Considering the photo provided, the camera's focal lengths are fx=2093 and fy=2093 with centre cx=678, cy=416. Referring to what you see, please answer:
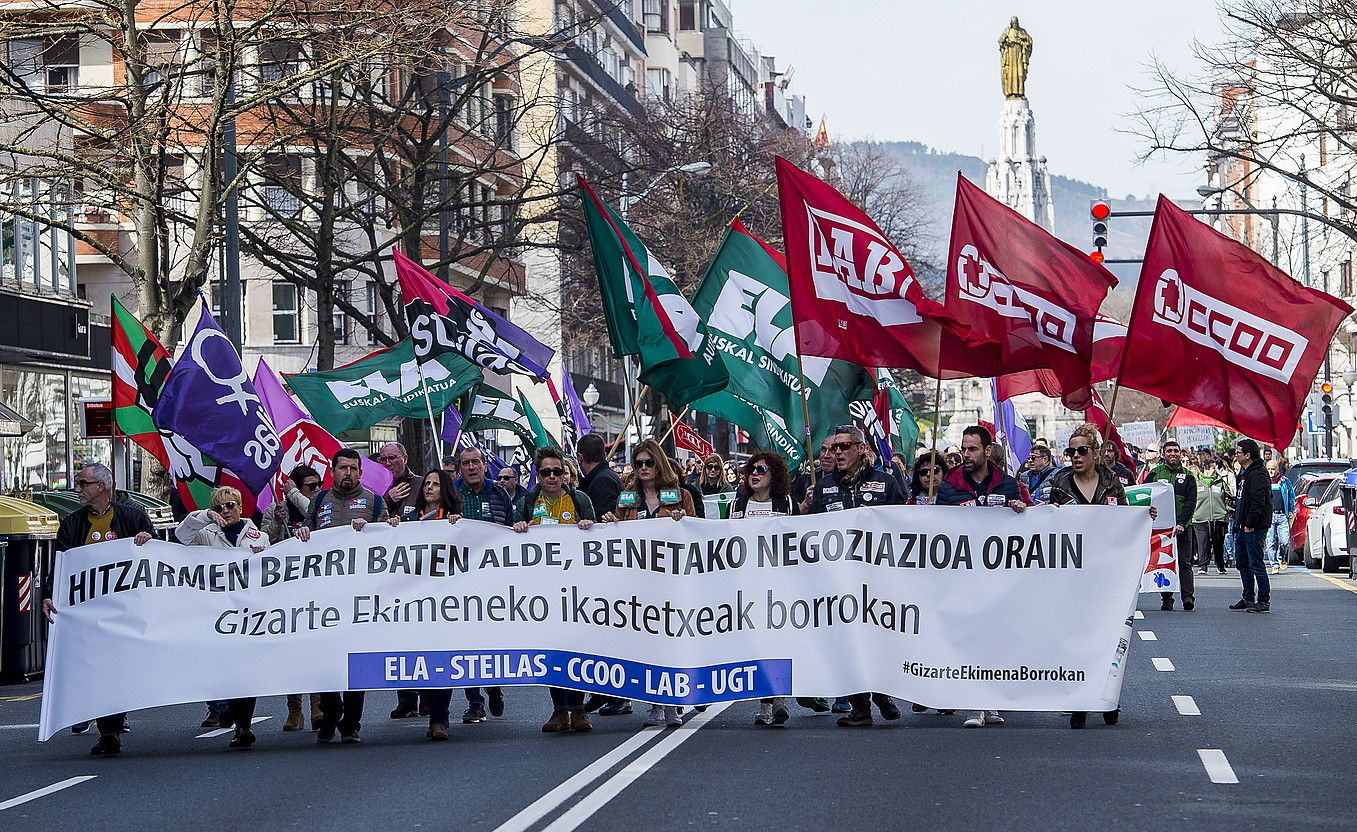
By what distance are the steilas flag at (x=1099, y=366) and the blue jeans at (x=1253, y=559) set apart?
7.77 ft

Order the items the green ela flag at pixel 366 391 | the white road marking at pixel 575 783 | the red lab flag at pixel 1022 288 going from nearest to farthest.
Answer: the white road marking at pixel 575 783 < the red lab flag at pixel 1022 288 < the green ela flag at pixel 366 391

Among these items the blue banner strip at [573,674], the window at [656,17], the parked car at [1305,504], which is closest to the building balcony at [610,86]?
the window at [656,17]

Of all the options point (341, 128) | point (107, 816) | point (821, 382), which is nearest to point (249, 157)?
point (341, 128)

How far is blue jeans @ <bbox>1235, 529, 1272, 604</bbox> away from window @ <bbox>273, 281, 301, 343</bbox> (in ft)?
113

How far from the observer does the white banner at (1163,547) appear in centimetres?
2059

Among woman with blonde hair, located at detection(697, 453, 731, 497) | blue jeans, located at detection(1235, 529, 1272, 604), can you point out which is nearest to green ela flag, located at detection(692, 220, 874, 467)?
blue jeans, located at detection(1235, 529, 1272, 604)

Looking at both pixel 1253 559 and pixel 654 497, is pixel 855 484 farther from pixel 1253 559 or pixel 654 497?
pixel 1253 559

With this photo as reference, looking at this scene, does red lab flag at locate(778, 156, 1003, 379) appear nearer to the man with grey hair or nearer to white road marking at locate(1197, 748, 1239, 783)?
white road marking at locate(1197, 748, 1239, 783)

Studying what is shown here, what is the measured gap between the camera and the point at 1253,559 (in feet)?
67.4

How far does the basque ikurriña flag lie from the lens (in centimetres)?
1755

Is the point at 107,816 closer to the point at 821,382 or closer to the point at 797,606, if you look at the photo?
the point at 797,606

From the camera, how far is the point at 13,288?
115 feet

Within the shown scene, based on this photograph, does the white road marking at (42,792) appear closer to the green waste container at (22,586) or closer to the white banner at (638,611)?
the white banner at (638,611)

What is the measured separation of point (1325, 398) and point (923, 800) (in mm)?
42832
